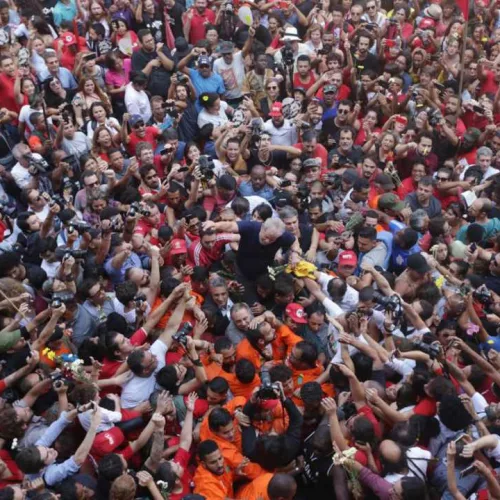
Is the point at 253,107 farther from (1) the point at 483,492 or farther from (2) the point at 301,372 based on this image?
(1) the point at 483,492

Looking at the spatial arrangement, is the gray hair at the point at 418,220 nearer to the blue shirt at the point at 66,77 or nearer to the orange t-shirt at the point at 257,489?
the orange t-shirt at the point at 257,489

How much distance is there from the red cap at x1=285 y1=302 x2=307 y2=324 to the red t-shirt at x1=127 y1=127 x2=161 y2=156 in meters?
3.03

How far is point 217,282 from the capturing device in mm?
6141

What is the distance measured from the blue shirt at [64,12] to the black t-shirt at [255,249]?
5.05 meters

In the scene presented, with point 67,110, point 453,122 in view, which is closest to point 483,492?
point 453,122

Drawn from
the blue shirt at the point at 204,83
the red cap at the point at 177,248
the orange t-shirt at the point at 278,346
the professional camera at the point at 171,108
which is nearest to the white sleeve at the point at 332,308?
the orange t-shirt at the point at 278,346

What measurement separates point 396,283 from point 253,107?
3.24 m

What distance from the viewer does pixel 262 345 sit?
5.67 metres

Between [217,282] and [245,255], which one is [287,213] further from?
[217,282]

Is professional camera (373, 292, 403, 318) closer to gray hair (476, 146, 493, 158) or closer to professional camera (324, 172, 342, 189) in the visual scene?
professional camera (324, 172, 342, 189)

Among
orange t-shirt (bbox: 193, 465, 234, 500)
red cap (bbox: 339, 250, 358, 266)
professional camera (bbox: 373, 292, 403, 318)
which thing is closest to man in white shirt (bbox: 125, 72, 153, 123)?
red cap (bbox: 339, 250, 358, 266)

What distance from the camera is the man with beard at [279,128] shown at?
8.35 metres

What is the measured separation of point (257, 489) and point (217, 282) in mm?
1922

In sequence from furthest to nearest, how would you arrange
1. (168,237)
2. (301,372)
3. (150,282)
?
(168,237) → (150,282) → (301,372)
